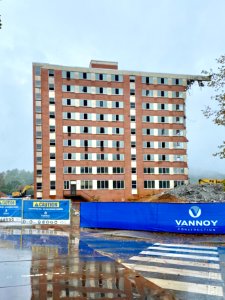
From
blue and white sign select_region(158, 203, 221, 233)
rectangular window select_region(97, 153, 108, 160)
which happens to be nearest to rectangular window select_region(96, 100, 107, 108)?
rectangular window select_region(97, 153, 108, 160)

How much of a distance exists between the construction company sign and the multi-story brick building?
54535 millimetres

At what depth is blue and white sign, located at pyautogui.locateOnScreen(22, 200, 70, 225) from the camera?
23656mm

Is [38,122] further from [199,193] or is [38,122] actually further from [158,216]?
[158,216]

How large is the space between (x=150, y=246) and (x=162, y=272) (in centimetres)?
542

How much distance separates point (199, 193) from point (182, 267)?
47308 mm

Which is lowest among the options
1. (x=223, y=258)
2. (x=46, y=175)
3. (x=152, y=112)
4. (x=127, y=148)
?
(x=223, y=258)

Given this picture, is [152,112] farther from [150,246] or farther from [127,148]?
[150,246]

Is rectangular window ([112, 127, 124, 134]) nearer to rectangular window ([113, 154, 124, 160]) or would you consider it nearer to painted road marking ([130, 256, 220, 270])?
rectangular window ([113, 154, 124, 160])

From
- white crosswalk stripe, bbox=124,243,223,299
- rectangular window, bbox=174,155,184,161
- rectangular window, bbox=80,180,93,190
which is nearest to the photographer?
white crosswalk stripe, bbox=124,243,223,299

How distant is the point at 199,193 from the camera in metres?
57.7

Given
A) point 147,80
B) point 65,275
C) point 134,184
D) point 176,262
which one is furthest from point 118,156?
point 65,275

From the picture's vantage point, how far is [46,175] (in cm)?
7319

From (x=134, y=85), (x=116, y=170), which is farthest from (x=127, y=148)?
(x=134, y=85)

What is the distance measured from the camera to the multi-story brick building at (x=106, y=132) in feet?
243
